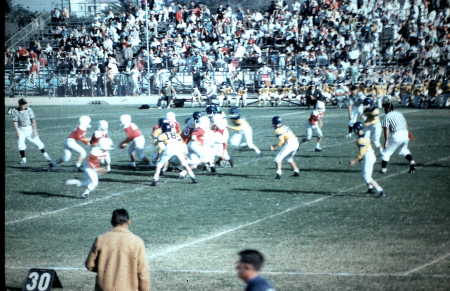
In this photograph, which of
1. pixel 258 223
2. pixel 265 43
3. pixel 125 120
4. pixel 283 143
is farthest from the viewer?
pixel 265 43

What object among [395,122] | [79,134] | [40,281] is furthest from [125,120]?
[40,281]

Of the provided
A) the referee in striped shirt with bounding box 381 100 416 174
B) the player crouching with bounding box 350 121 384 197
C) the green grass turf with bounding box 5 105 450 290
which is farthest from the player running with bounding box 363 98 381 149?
the player crouching with bounding box 350 121 384 197

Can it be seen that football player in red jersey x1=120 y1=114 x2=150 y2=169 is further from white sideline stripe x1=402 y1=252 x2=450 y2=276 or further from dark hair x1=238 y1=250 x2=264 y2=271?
dark hair x1=238 y1=250 x2=264 y2=271

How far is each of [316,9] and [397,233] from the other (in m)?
33.2

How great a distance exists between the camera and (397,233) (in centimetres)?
1244

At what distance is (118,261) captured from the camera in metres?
7.24

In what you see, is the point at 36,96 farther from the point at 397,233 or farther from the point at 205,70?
the point at 397,233

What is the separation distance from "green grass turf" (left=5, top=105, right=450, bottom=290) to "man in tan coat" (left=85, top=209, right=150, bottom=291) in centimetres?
257

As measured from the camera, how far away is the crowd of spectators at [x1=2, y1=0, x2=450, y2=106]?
40031 mm

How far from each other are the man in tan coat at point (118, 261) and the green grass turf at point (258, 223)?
2.57 metres

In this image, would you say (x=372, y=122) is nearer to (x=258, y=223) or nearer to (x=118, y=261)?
(x=258, y=223)

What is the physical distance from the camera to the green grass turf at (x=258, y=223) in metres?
10.4

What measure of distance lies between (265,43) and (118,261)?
3941 centimetres

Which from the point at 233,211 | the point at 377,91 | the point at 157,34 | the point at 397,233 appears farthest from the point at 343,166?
the point at 157,34
